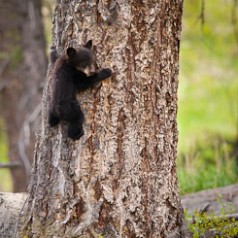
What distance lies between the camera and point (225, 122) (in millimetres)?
13203

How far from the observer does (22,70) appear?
10.8m

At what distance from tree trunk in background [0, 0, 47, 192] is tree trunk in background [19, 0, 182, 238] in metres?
4.61

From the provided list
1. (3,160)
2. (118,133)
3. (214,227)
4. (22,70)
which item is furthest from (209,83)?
(118,133)

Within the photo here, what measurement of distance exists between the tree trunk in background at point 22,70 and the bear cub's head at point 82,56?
4514mm

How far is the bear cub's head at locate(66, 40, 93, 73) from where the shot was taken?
4326 mm

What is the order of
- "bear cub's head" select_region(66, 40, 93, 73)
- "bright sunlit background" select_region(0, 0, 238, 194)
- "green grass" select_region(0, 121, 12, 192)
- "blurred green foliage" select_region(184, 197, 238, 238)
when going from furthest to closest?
"green grass" select_region(0, 121, 12, 192)
"bright sunlit background" select_region(0, 0, 238, 194)
"blurred green foliage" select_region(184, 197, 238, 238)
"bear cub's head" select_region(66, 40, 93, 73)

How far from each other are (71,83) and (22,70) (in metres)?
6.28

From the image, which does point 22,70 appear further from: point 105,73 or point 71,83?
point 105,73

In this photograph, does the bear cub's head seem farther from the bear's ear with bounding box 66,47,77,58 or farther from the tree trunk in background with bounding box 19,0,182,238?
the tree trunk in background with bounding box 19,0,182,238

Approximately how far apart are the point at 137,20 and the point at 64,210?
5.61 feet

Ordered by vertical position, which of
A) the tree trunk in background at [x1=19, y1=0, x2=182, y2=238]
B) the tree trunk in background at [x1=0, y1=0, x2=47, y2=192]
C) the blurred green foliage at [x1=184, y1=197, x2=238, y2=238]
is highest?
the tree trunk in background at [x1=0, y1=0, x2=47, y2=192]

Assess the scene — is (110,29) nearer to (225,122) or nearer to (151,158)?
(151,158)

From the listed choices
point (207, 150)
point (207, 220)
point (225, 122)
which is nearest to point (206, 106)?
point (225, 122)

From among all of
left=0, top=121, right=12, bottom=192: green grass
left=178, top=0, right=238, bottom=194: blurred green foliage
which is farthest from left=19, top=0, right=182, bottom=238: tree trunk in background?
left=0, top=121, right=12, bottom=192: green grass
